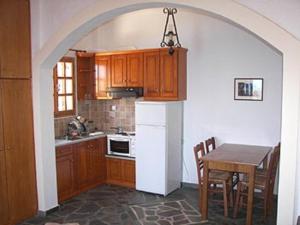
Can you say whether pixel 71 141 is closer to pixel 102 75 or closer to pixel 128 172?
pixel 128 172

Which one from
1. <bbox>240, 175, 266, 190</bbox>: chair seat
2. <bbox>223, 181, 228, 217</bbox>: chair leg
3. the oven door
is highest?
the oven door

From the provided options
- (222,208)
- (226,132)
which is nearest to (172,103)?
(226,132)

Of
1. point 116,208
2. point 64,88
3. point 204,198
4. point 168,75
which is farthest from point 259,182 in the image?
point 64,88

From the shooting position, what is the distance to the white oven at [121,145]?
5605mm

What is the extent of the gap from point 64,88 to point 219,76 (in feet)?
9.07

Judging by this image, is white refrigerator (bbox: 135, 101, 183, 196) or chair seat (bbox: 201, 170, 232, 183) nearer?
chair seat (bbox: 201, 170, 232, 183)

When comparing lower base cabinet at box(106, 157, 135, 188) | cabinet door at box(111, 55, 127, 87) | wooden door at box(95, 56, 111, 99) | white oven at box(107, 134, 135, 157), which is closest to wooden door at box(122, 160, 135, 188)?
lower base cabinet at box(106, 157, 135, 188)

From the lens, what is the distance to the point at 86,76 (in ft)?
20.0

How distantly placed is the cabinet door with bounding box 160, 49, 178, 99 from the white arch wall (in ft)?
5.49

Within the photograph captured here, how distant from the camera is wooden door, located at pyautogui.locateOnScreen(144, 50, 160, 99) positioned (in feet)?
17.7

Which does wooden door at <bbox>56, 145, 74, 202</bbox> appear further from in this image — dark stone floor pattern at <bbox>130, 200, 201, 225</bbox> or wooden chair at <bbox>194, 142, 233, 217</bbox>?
wooden chair at <bbox>194, 142, 233, 217</bbox>

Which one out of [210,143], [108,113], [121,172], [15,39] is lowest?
[121,172]

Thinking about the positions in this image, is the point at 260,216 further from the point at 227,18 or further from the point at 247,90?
the point at 227,18

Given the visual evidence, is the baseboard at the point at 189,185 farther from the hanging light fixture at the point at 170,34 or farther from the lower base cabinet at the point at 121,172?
the hanging light fixture at the point at 170,34
